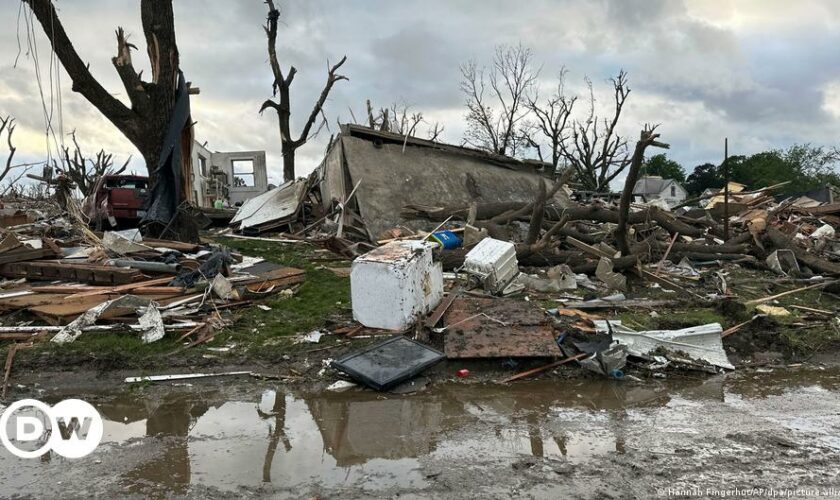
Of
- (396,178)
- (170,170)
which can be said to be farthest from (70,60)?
(396,178)

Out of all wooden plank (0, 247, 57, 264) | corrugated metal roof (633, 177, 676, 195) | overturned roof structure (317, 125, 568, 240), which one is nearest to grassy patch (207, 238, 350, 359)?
overturned roof structure (317, 125, 568, 240)

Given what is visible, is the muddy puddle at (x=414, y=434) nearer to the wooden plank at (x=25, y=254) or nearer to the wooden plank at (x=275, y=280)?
the wooden plank at (x=275, y=280)

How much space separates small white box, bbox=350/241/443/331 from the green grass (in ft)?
1.58

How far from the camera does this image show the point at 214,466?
3148 mm

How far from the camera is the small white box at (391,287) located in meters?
5.37

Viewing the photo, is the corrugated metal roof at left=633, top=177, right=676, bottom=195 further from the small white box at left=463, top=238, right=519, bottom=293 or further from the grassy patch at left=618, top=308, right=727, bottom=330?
the grassy patch at left=618, top=308, right=727, bottom=330

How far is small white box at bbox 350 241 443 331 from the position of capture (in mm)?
5367

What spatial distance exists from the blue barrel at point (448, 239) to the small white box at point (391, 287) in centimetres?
320

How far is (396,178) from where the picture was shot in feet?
39.6

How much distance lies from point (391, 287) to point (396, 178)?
6986 mm

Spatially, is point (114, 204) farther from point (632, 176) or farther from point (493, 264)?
point (632, 176)

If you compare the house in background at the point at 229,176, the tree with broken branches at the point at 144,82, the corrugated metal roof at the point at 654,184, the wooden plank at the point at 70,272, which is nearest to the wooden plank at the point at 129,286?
the wooden plank at the point at 70,272

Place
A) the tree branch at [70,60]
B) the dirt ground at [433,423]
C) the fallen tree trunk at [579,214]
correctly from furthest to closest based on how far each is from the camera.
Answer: the fallen tree trunk at [579,214]
the tree branch at [70,60]
the dirt ground at [433,423]

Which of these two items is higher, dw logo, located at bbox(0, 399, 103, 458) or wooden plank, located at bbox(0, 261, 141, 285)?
wooden plank, located at bbox(0, 261, 141, 285)
